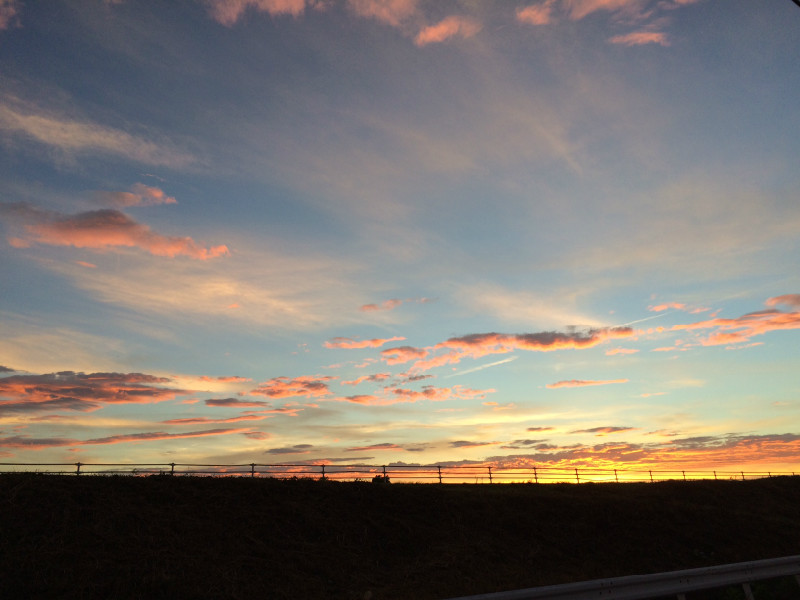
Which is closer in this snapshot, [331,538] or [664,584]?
[664,584]

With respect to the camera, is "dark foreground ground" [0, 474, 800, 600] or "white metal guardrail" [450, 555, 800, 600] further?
"dark foreground ground" [0, 474, 800, 600]

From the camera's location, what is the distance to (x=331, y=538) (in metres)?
25.6

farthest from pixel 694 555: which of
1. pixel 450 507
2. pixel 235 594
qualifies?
pixel 235 594

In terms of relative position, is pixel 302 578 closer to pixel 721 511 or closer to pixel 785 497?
pixel 721 511

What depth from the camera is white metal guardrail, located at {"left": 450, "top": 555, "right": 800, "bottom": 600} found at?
10.9m

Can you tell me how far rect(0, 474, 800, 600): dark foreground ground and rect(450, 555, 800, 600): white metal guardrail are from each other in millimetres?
693

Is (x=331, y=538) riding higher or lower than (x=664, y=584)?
higher

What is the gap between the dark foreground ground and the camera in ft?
65.1

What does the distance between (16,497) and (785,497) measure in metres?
50.0

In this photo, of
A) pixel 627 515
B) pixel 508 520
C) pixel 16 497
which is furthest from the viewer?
pixel 627 515

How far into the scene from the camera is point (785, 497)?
44844mm

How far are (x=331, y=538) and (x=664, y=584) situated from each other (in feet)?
54.0

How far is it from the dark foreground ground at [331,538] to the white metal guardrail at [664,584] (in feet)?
2.27

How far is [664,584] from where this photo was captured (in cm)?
1220
